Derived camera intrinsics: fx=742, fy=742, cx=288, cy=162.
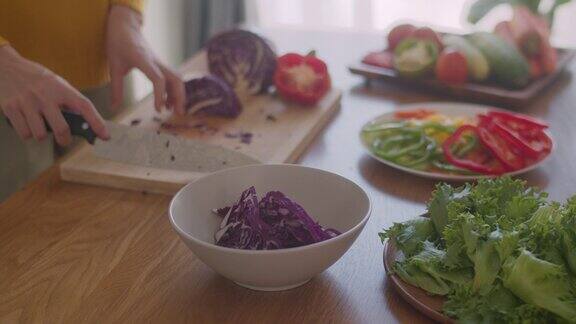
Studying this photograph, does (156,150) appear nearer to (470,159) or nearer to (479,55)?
(470,159)

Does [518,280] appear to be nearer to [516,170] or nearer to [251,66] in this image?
[516,170]

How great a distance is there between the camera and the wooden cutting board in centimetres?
136

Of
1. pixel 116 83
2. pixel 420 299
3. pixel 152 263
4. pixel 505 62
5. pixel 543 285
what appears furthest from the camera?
pixel 505 62

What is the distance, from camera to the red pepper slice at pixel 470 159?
1.35 m

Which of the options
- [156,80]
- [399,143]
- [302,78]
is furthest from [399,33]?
[156,80]

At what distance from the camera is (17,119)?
1.29m

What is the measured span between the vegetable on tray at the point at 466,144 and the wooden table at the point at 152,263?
0.04m

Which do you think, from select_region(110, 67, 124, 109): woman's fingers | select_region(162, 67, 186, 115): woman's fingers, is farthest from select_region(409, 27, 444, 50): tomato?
select_region(110, 67, 124, 109): woman's fingers

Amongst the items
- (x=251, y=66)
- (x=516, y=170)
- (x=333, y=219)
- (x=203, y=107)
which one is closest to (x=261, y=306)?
(x=333, y=219)

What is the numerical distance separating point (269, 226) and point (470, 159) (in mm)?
551

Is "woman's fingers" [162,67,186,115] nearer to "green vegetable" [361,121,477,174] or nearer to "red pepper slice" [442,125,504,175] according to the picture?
"green vegetable" [361,121,477,174]

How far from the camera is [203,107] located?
1.66m

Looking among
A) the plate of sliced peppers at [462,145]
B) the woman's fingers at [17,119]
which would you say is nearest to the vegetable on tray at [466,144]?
the plate of sliced peppers at [462,145]

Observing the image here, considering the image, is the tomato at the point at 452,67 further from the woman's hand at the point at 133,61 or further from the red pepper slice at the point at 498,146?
the woman's hand at the point at 133,61
